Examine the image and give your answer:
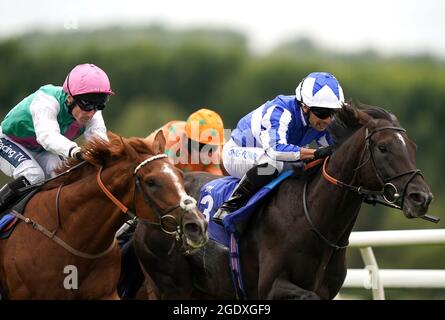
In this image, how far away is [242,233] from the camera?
7.23 meters

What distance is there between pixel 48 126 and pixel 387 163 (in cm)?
234

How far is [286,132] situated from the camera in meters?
7.19

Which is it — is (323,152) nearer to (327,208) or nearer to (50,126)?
(327,208)

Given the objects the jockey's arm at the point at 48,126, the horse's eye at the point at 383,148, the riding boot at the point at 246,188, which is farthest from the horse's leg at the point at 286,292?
the jockey's arm at the point at 48,126

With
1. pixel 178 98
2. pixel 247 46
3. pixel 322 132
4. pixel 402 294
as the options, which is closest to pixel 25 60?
pixel 178 98

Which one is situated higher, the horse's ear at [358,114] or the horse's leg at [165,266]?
the horse's ear at [358,114]

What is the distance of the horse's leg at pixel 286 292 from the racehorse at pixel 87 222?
0.95m

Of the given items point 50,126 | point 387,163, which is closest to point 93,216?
point 50,126

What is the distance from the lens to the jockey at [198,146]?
9.01 m

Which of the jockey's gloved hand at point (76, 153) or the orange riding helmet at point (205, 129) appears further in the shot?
the orange riding helmet at point (205, 129)

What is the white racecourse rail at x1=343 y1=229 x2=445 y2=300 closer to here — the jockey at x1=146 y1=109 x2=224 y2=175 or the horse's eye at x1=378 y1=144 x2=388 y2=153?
the jockey at x1=146 y1=109 x2=224 y2=175

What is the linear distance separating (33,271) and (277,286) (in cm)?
164

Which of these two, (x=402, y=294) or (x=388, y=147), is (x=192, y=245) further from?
(x=402, y=294)

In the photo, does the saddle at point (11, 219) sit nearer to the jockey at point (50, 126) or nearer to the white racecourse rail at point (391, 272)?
the jockey at point (50, 126)
